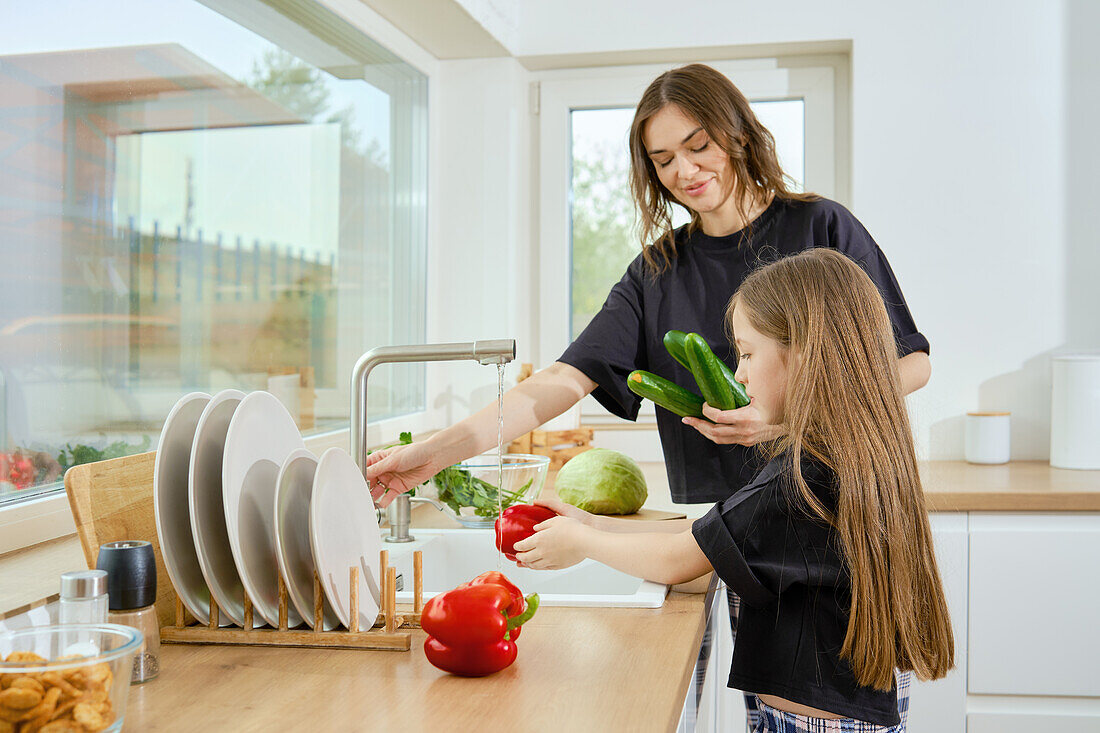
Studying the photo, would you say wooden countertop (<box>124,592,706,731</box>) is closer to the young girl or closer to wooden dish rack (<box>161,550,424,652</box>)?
wooden dish rack (<box>161,550,424,652</box>)

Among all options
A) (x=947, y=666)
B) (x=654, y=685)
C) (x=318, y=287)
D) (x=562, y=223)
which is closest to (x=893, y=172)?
(x=562, y=223)

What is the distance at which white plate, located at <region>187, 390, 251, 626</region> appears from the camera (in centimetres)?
101

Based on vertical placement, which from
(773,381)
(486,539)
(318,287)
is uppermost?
(318,287)

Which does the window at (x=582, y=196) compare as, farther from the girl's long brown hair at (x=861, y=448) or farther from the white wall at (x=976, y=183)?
the girl's long brown hair at (x=861, y=448)

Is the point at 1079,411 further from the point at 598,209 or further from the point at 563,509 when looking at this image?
the point at 563,509

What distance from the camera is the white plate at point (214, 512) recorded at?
1.01 meters

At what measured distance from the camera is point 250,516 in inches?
41.6

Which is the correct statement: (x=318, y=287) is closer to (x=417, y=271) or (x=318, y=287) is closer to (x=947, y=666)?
(x=417, y=271)

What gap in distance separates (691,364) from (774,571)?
38 cm

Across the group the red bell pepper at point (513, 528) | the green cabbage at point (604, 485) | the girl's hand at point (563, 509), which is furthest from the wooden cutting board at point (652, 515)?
the red bell pepper at point (513, 528)

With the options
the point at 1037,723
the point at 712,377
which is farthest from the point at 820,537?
the point at 1037,723

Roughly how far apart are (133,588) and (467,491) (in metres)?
0.93

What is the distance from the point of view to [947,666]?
3.78ft

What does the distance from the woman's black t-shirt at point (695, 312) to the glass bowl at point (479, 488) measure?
A: 0.71ft
